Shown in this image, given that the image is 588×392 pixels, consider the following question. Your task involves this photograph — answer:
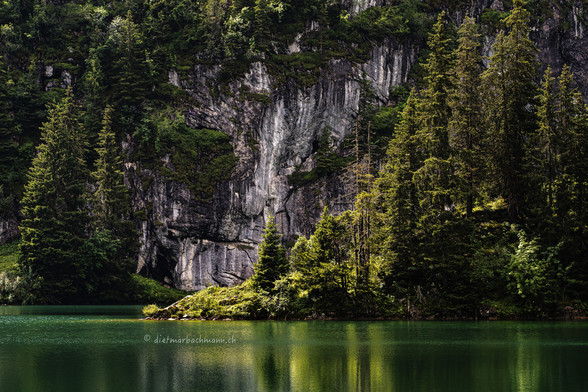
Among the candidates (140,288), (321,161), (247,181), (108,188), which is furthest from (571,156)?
(108,188)

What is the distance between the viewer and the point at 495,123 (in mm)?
50375

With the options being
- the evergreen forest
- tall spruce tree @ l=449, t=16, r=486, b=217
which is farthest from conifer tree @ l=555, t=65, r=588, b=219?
tall spruce tree @ l=449, t=16, r=486, b=217

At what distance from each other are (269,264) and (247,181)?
4670cm

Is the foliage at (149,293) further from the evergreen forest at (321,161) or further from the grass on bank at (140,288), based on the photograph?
the evergreen forest at (321,161)

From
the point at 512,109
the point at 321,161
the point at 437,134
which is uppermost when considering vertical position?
the point at 321,161

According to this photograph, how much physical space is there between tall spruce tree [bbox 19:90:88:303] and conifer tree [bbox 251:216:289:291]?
37.7 meters

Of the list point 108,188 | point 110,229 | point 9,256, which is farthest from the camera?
point 108,188

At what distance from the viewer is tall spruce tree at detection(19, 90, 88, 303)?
76.2 m

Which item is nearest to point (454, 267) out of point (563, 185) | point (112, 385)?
point (563, 185)

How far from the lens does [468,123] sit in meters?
49.9

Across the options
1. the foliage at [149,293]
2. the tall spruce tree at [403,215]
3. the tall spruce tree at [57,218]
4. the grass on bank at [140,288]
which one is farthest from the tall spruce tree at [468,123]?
the tall spruce tree at [57,218]

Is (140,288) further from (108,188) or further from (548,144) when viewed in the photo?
(548,144)

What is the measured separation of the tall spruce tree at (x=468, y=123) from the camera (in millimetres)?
49000

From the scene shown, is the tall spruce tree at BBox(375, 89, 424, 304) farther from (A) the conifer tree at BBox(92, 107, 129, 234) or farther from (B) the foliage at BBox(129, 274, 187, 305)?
(A) the conifer tree at BBox(92, 107, 129, 234)
